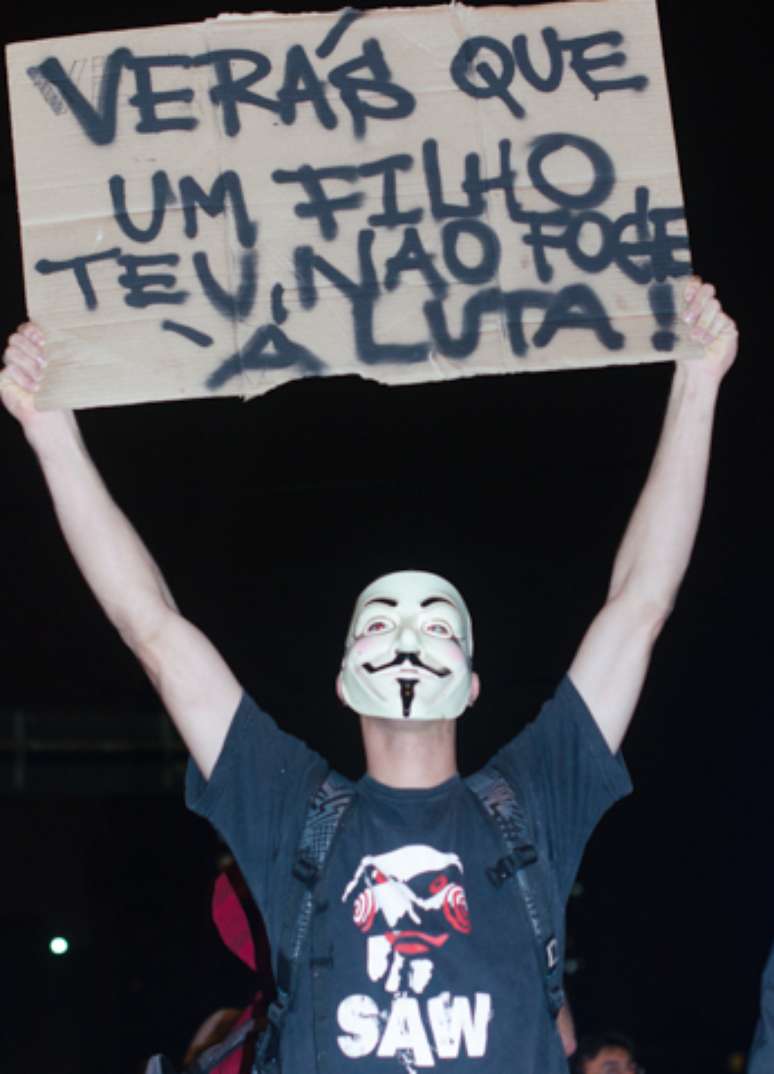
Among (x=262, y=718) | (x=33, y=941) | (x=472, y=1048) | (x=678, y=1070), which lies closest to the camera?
(x=472, y=1048)

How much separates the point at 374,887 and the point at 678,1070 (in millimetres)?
5320

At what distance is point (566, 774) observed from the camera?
239 centimetres

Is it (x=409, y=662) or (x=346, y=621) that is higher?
(x=346, y=621)

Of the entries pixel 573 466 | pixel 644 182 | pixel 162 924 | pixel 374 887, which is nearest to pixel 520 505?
pixel 573 466

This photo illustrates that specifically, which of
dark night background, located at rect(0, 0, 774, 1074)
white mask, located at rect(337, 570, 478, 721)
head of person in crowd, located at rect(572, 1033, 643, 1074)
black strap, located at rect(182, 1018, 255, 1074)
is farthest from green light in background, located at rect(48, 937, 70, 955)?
white mask, located at rect(337, 570, 478, 721)

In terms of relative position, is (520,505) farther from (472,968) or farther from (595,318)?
(472,968)

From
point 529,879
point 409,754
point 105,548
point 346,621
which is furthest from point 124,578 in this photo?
point 346,621

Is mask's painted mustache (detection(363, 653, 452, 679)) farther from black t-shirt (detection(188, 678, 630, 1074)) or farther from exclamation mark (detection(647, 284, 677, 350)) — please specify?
exclamation mark (detection(647, 284, 677, 350))

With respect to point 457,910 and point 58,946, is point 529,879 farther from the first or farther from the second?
point 58,946

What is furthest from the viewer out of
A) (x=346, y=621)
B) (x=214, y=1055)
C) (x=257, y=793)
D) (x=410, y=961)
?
(x=346, y=621)

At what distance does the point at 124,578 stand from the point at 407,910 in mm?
631

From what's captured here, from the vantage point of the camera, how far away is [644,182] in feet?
8.75

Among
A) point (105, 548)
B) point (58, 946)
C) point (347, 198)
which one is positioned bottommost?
point (58, 946)

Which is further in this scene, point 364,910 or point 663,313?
point 663,313
